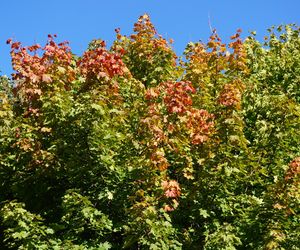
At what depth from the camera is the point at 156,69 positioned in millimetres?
12641

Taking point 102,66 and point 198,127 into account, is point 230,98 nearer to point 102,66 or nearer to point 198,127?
point 198,127

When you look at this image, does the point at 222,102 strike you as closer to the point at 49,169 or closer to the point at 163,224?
the point at 163,224

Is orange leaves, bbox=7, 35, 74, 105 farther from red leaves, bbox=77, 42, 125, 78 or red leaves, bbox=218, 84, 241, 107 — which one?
red leaves, bbox=218, 84, 241, 107

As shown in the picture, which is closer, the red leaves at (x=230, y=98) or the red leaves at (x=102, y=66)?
the red leaves at (x=230, y=98)

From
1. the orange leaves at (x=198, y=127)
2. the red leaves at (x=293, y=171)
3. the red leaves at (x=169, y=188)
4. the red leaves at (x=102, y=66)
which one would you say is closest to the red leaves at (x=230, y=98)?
the orange leaves at (x=198, y=127)

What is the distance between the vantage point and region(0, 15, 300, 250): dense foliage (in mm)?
8117

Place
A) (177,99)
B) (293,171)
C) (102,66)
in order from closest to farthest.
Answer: (293,171), (177,99), (102,66)

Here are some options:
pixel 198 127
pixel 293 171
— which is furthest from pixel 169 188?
pixel 293 171

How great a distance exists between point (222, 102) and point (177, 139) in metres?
1.37

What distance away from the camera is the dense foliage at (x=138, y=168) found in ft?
→ 26.6

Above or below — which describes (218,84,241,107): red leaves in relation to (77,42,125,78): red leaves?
below

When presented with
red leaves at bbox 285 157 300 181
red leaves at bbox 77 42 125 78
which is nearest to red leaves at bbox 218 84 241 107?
red leaves at bbox 285 157 300 181

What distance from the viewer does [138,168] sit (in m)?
8.27

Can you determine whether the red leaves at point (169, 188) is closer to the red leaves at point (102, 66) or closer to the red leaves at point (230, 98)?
the red leaves at point (230, 98)
